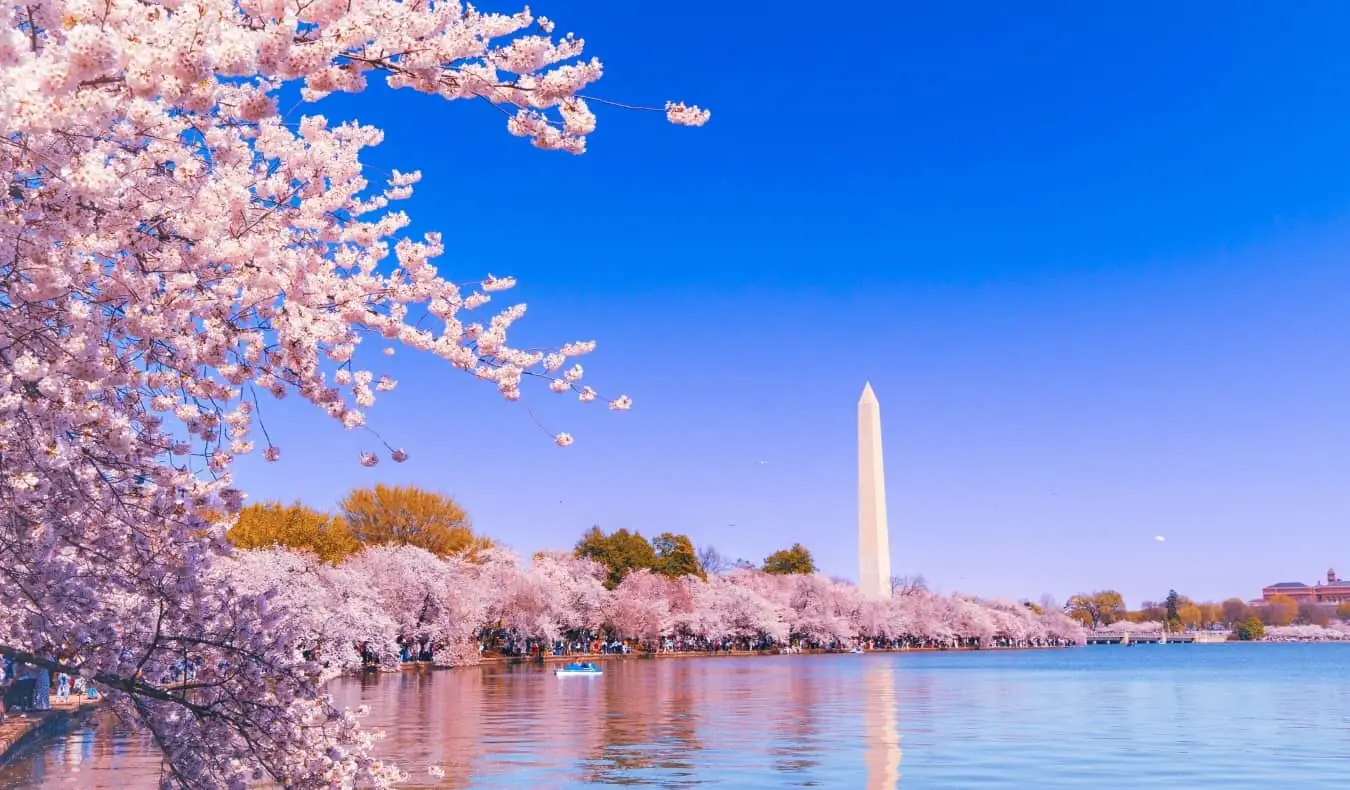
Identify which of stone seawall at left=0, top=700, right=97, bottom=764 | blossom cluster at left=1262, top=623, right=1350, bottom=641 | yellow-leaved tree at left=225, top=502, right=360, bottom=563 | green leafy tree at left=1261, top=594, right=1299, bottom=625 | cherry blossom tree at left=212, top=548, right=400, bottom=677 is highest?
yellow-leaved tree at left=225, top=502, right=360, bottom=563

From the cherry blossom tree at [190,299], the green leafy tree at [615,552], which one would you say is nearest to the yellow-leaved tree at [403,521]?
the green leafy tree at [615,552]

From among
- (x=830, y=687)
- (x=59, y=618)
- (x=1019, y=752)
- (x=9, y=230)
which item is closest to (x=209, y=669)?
(x=59, y=618)

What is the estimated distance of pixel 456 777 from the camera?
18.5 meters

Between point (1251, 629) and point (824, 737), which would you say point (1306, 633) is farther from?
point (824, 737)

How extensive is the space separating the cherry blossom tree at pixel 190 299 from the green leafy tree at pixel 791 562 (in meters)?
102

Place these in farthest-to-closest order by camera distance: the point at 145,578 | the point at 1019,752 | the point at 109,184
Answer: the point at 1019,752 → the point at 145,578 → the point at 109,184

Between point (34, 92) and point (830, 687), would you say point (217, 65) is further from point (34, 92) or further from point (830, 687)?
point (830, 687)

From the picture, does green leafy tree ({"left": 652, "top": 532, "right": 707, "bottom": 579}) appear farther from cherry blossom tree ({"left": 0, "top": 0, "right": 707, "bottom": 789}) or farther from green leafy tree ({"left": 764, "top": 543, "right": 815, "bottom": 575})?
cherry blossom tree ({"left": 0, "top": 0, "right": 707, "bottom": 789})

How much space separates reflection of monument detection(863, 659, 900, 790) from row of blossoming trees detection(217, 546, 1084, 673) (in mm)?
14492

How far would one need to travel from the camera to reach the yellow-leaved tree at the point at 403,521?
73375 millimetres

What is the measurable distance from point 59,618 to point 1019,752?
19.6m

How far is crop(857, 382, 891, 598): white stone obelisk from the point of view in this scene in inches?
2862

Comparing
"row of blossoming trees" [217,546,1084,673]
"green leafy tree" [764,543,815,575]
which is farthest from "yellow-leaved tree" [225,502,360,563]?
"green leafy tree" [764,543,815,575]

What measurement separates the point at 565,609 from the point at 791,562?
129 ft
